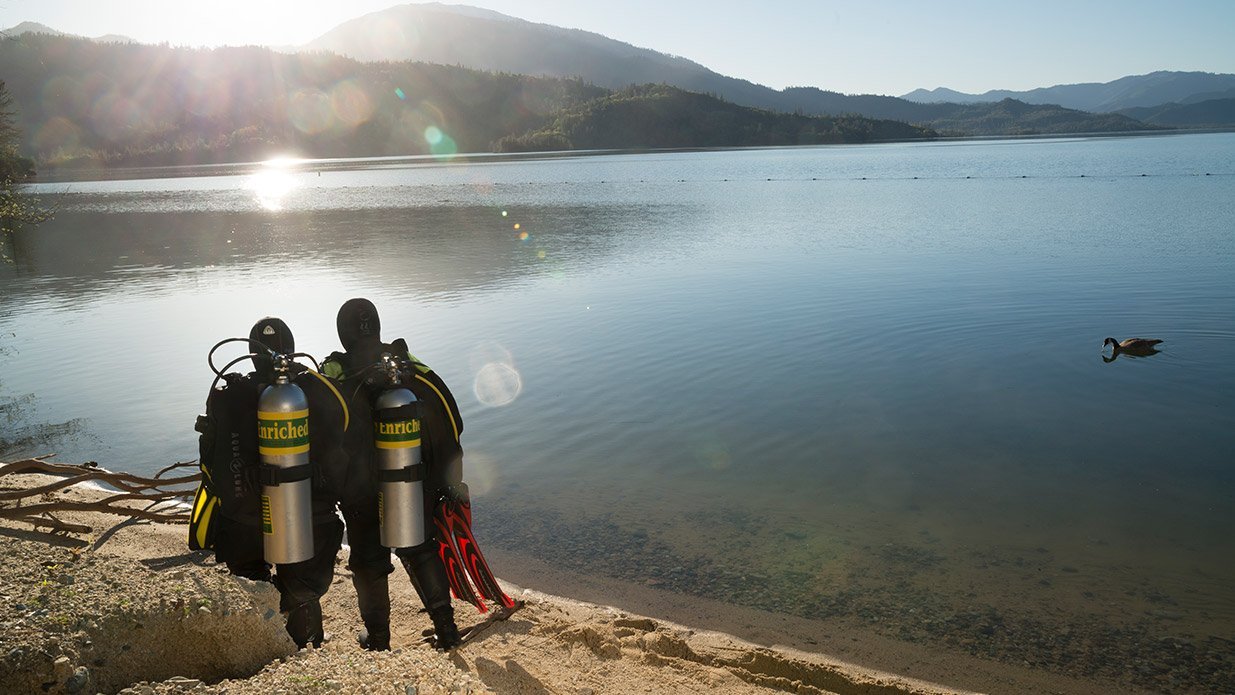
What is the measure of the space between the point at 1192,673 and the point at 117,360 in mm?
14293

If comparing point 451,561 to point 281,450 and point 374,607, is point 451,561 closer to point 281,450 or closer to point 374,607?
point 374,607

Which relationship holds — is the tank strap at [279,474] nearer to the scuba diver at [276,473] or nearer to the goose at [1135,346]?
the scuba diver at [276,473]

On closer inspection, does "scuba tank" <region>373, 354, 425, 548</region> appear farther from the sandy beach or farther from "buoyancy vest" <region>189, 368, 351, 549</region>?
the sandy beach

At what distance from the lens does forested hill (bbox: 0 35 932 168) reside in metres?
160

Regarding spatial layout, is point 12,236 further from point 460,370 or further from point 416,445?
point 416,445

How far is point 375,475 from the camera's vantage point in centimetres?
465

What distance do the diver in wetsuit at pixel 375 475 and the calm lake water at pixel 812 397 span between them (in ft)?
6.08

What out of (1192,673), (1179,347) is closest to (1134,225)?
(1179,347)

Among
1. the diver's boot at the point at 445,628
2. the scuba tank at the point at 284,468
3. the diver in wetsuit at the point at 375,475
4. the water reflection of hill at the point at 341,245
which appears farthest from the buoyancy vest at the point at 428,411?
the water reflection of hill at the point at 341,245

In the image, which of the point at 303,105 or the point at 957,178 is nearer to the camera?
the point at 957,178

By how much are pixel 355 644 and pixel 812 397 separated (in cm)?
733

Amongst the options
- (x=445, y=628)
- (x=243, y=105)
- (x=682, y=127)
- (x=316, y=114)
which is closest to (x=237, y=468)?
(x=445, y=628)

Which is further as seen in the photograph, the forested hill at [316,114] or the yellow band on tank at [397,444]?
the forested hill at [316,114]

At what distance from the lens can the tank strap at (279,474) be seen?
424cm
